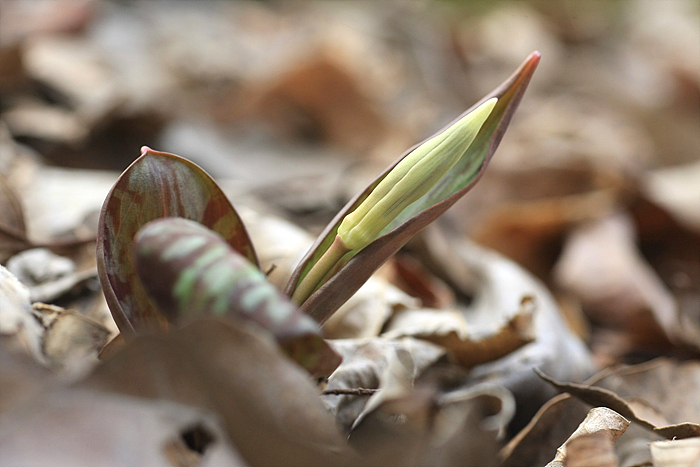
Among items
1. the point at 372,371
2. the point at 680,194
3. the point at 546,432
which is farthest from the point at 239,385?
the point at 680,194

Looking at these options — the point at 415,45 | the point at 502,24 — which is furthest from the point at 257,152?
the point at 502,24

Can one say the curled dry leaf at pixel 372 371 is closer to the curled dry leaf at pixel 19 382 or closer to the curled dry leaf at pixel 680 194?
the curled dry leaf at pixel 19 382

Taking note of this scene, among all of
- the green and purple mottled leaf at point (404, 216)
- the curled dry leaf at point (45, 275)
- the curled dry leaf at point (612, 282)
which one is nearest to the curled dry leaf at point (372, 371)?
the green and purple mottled leaf at point (404, 216)

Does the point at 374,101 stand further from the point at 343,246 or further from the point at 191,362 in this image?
the point at 191,362

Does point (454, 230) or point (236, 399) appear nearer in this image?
point (236, 399)

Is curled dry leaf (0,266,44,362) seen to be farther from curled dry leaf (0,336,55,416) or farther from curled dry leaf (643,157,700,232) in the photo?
curled dry leaf (643,157,700,232)

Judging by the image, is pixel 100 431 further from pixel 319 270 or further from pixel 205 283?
pixel 319 270

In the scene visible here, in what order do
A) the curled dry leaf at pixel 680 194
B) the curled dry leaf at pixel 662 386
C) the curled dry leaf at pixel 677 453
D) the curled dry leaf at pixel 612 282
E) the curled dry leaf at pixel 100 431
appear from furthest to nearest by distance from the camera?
the curled dry leaf at pixel 680 194, the curled dry leaf at pixel 612 282, the curled dry leaf at pixel 662 386, the curled dry leaf at pixel 677 453, the curled dry leaf at pixel 100 431
